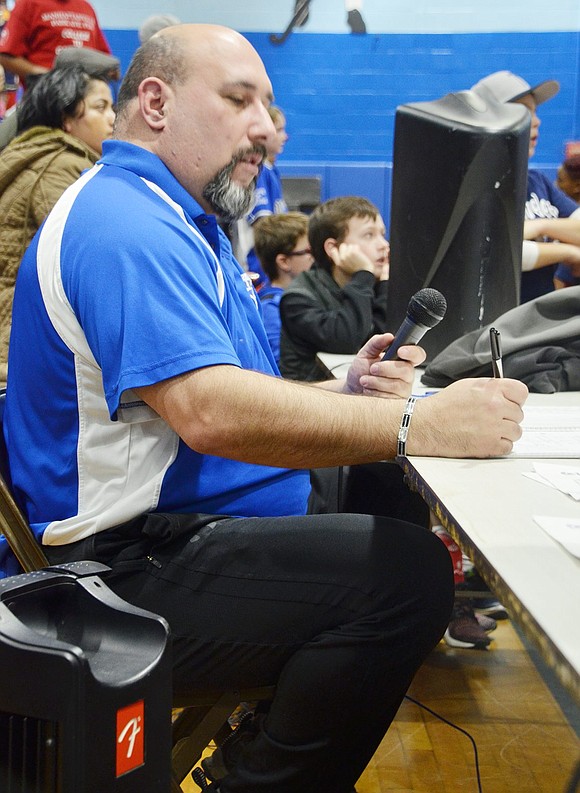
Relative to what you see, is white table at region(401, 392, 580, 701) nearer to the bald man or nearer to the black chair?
the bald man


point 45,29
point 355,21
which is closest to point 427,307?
point 45,29

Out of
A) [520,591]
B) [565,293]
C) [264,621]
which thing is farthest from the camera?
[565,293]

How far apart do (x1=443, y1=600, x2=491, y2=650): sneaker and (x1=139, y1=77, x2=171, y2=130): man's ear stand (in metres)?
1.53

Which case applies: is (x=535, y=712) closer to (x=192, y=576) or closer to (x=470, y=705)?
(x=470, y=705)

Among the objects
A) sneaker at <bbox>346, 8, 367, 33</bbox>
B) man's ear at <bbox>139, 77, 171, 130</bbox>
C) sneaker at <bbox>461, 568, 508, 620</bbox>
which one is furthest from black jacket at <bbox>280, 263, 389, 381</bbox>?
sneaker at <bbox>346, 8, 367, 33</bbox>

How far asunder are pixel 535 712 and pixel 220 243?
49.7 inches

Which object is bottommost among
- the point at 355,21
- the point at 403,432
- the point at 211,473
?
the point at 211,473

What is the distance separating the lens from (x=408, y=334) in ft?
4.62

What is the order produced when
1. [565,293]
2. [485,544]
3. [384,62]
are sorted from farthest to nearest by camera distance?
[384,62], [565,293], [485,544]

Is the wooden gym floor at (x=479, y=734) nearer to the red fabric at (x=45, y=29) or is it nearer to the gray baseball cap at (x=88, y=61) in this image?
the gray baseball cap at (x=88, y=61)

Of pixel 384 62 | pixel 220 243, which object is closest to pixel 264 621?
pixel 220 243

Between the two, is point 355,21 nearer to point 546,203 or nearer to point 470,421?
point 546,203

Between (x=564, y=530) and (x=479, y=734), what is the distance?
1.26 metres

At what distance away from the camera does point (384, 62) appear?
6.82 meters
